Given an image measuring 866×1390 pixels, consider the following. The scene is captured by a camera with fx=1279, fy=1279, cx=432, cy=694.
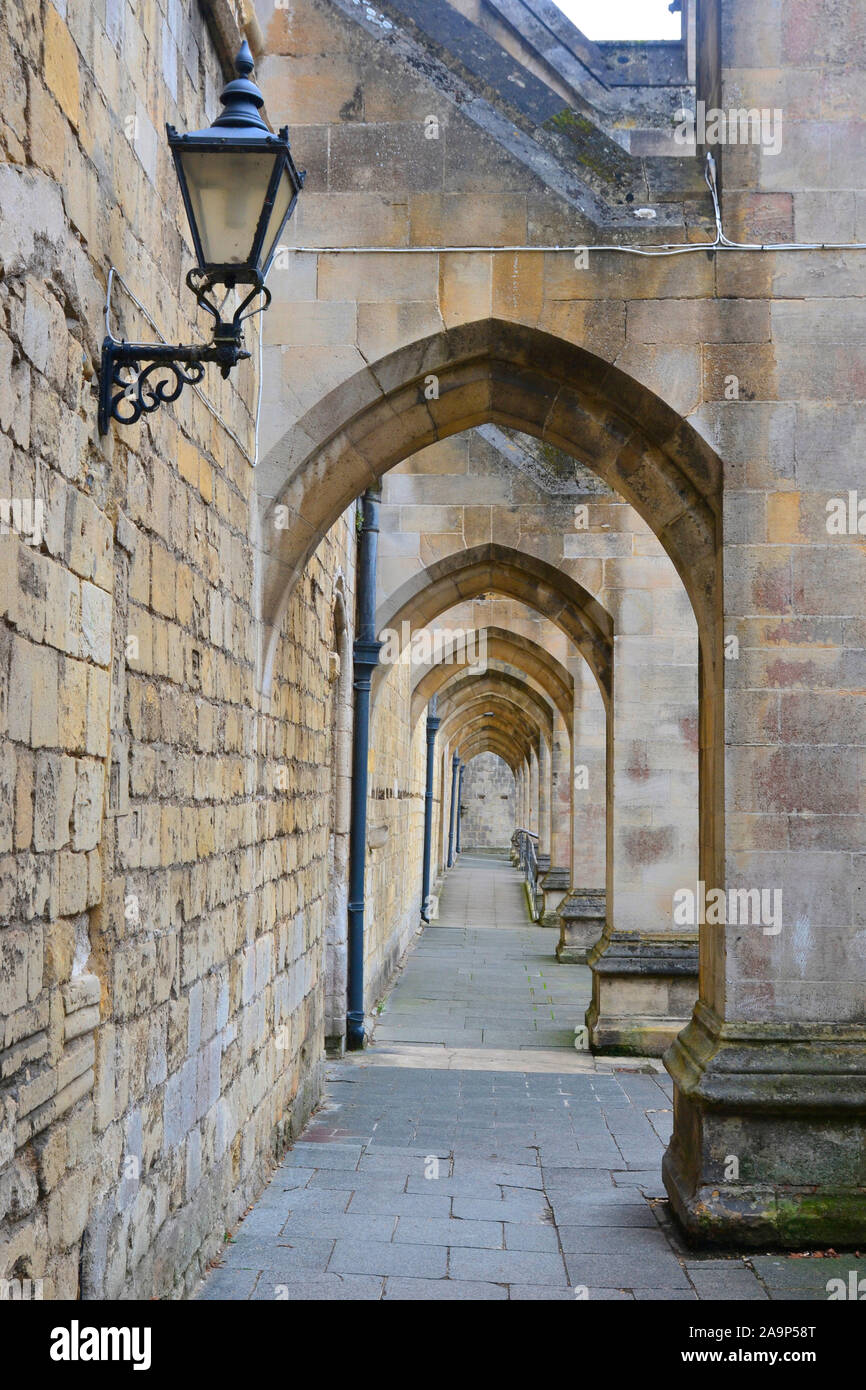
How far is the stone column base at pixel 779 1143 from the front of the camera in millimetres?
4355

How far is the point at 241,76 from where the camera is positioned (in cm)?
323

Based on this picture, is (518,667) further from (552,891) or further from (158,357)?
(158,357)

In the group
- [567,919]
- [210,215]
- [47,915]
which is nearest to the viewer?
[47,915]

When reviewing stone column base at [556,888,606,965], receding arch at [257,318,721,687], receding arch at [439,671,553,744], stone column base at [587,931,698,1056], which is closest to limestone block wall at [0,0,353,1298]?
receding arch at [257,318,721,687]

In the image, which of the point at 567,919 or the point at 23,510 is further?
the point at 567,919

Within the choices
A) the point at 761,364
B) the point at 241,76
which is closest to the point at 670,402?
the point at 761,364

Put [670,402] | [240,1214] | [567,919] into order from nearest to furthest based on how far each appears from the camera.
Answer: [240,1214] < [670,402] < [567,919]

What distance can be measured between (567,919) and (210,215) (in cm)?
1081

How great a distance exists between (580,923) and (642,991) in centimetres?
470

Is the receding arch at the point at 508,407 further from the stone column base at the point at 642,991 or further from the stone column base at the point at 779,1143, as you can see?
the stone column base at the point at 642,991
